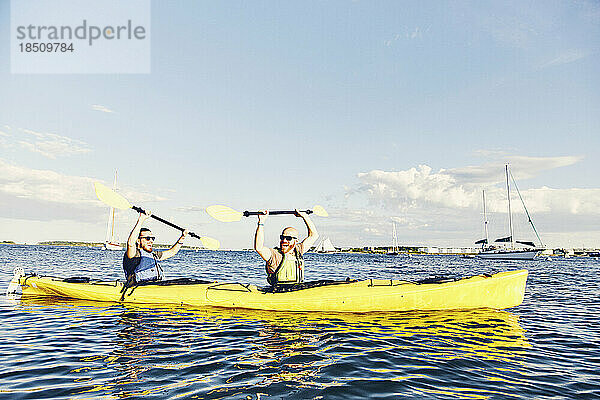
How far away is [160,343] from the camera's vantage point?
6.21 metres

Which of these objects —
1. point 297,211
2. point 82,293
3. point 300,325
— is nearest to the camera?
point 300,325

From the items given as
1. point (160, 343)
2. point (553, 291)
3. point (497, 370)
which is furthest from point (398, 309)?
point (553, 291)

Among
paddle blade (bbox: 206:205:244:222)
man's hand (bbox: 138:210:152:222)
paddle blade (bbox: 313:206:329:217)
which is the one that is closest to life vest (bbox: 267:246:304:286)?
paddle blade (bbox: 313:206:329:217)

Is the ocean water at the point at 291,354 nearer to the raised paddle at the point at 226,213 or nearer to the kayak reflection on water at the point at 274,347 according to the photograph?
the kayak reflection on water at the point at 274,347

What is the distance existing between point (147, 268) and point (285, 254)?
3.60 meters

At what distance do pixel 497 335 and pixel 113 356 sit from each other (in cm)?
612

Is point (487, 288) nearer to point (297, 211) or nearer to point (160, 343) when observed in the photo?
point (297, 211)

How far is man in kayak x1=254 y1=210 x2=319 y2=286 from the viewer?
8.47m

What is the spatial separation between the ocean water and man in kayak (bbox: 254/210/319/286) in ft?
2.82

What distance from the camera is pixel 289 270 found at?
875 centimetres

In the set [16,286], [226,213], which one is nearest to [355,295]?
[226,213]

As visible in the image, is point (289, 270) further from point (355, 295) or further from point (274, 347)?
point (274, 347)

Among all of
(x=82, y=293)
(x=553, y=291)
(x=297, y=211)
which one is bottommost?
(x=553, y=291)

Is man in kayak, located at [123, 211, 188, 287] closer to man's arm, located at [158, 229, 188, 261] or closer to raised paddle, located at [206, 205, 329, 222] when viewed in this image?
man's arm, located at [158, 229, 188, 261]
